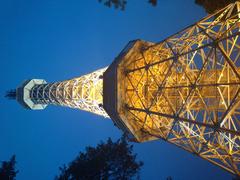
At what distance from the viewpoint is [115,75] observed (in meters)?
16.6

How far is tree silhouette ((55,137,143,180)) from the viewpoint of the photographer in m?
21.8

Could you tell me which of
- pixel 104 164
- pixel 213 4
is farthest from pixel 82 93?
pixel 213 4

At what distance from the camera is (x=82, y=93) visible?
101 feet

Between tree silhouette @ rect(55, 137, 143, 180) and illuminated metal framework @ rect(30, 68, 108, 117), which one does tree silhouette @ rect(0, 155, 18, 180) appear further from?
illuminated metal framework @ rect(30, 68, 108, 117)

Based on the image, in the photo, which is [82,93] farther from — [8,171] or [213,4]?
[213,4]

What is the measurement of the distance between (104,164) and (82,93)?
1042cm

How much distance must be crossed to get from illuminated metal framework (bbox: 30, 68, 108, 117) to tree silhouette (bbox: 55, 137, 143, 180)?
11.7 ft

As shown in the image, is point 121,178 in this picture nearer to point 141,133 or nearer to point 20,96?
point 141,133

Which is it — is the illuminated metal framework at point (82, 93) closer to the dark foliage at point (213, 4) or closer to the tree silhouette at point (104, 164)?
the tree silhouette at point (104, 164)

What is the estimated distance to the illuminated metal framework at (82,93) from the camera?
28.2 metres

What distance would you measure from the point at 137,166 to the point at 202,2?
12.3 metres

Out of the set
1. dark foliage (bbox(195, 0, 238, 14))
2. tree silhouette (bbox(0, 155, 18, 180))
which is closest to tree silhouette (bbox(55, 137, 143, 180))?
tree silhouette (bbox(0, 155, 18, 180))

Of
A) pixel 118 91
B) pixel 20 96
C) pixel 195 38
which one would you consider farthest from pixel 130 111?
pixel 20 96

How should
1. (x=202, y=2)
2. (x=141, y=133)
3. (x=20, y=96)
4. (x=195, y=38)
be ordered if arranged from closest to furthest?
(x=195, y=38), (x=141, y=133), (x=202, y=2), (x=20, y=96)
